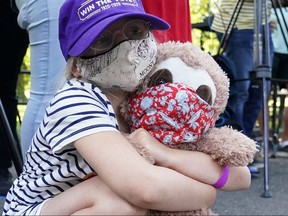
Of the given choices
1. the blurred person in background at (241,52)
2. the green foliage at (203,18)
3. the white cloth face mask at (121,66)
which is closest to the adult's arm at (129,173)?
the white cloth face mask at (121,66)

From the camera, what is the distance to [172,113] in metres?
1.23

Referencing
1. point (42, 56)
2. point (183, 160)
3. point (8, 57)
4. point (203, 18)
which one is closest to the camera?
point (183, 160)

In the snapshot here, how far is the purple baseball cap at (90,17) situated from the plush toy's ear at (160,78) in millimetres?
113

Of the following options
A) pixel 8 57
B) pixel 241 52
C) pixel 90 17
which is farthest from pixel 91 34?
pixel 241 52

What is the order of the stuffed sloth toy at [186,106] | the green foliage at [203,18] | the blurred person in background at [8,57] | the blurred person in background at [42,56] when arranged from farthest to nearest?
1. the green foliage at [203,18]
2. the blurred person in background at [8,57]
3. the blurred person in background at [42,56]
4. the stuffed sloth toy at [186,106]

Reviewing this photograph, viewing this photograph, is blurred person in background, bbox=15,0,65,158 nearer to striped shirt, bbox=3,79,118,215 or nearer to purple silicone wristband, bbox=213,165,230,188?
striped shirt, bbox=3,79,118,215

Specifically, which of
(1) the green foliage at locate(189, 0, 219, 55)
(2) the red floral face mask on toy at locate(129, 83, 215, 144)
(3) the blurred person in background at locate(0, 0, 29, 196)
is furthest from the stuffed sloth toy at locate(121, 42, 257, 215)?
(1) the green foliage at locate(189, 0, 219, 55)

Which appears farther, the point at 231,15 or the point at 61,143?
the point at 231,15

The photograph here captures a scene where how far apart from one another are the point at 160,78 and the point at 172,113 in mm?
108

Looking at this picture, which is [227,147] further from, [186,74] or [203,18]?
[203,18]

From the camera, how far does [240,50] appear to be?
11.0 ft

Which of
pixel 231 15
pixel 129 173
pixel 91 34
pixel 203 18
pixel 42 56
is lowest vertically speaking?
pixel 203 18

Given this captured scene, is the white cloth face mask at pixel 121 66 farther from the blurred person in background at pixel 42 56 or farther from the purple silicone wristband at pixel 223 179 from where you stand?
the blurred person in background at pixel 42 56

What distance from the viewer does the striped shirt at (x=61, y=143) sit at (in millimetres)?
1182
